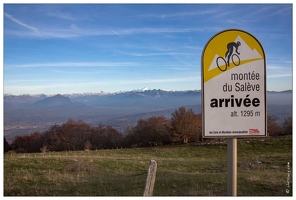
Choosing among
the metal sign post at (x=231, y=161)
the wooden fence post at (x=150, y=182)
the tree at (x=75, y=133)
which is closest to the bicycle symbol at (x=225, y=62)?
the metal sign post at (x=231, y=161)

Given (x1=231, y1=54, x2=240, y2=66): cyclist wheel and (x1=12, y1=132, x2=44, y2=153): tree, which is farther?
(x1=12, y1=132, x2=44, y2=153): tree

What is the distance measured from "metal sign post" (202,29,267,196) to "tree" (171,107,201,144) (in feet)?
118

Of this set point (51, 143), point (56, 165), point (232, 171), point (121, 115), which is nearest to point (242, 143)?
point (56, 165)

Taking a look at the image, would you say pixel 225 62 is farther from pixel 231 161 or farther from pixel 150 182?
pixel 150 182

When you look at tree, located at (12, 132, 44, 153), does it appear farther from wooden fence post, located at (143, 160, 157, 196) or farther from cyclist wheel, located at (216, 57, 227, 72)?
cyclist wheel, located at (216, 57, 227, 72)

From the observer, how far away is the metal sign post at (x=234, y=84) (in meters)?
4.31

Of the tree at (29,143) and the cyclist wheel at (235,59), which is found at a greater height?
the cyclist wheel at (235,59)

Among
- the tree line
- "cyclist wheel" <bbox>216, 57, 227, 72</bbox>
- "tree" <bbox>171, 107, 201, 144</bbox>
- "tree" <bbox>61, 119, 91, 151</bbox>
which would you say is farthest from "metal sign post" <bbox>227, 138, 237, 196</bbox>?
"tree" <bbox>61, 119, 91, 151</bbox>

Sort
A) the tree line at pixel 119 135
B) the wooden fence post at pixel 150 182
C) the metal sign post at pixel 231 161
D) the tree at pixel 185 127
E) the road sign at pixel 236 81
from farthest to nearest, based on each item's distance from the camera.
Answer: the tree line at pixel 119 135
the tree at pixel 185 127
the wooden fence post at pixel 150 182
the metal sign post at pixel 231 161
the road sign at pixel 236 81

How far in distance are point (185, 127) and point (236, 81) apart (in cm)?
3861

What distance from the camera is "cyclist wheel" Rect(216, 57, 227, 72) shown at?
4320 mm

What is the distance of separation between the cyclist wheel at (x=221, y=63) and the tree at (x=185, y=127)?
36.2 metres

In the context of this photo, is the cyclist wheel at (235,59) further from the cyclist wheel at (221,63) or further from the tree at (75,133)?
the tree at (75,133)

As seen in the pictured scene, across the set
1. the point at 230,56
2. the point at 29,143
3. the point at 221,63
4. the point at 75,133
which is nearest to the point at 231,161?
the point at 221,63
